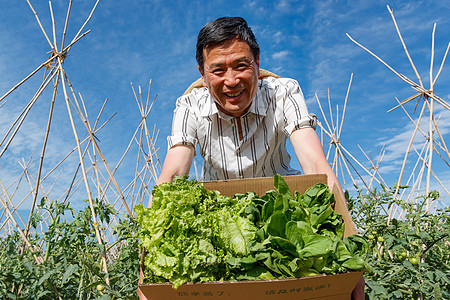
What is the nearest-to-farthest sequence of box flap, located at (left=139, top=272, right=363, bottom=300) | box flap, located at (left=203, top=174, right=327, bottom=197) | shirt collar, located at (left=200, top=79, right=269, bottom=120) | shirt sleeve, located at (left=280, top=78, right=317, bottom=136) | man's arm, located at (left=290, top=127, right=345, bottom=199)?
box flap, located at (left=139, top=272, right=363, bottom=300) → box flap, located at (left=203, top=174, right=327, bottom=197) → man's arm, located at (left=290, top=127, right=345, bottom=199) → shirt sleeve, located at (left=280, top=78, right=317, bottom=136) → shirt collar, located at (left=200, top=79, right=269, bottom=120)

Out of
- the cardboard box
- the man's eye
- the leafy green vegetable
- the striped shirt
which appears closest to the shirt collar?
the striped shirt

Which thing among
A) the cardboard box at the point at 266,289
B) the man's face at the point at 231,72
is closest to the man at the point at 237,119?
the man's face at the point at 231,72

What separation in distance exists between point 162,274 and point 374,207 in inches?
60.6

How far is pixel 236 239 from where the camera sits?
1271 mm

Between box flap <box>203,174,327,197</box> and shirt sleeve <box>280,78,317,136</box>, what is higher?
shirt sleeve <box>280,78,317,136</box>

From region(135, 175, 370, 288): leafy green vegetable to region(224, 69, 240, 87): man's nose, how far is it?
806mm

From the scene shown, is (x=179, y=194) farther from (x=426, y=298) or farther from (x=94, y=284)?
(x=426, y=298)

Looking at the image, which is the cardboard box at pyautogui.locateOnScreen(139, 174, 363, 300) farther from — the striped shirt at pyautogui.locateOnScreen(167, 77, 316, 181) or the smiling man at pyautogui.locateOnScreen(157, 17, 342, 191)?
the striped shirt at pyautogui.locateOnScreen(167, 77, 316, 181)

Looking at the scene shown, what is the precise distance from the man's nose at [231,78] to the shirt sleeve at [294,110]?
1.58 ft

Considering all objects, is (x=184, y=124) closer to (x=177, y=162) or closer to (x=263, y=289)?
(x=177, y=162)

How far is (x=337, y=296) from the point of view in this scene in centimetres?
124

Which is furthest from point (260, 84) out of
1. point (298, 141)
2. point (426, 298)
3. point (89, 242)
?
point (426, 298)

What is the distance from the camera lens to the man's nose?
2031 mm

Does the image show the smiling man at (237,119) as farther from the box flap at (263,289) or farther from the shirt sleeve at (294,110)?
the box flap at (263,289)
